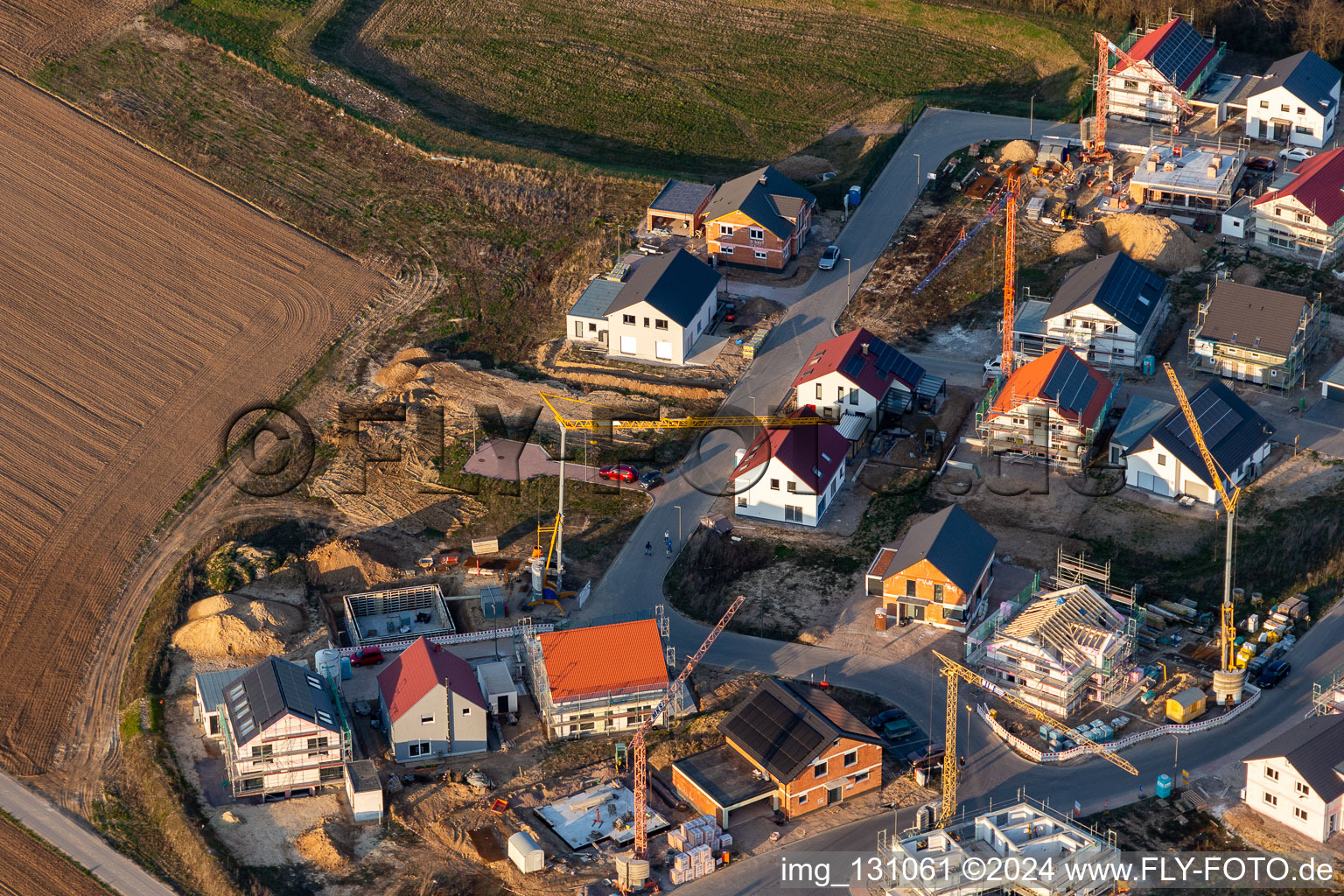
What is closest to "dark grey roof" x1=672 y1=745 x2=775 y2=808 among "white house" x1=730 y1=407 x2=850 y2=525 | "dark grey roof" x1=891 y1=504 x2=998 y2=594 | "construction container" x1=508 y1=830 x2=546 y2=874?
"construction container" x1=508 y1=830 x2=546 y2=874

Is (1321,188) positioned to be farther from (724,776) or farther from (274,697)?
(274,697)

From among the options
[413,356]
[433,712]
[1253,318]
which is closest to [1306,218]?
[1253,318]

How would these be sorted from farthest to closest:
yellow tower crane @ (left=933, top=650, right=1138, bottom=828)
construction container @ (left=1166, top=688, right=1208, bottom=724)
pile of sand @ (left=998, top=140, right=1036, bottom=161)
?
A: 1. pile of sand @ (left=998, top=140, right=1036, bottom=161)
2. construction container @ (left=1166, top=688, right=1208, bottom=724)
3. yellow tower crane @ (left=933, top=650, right=1138, bottom=828)

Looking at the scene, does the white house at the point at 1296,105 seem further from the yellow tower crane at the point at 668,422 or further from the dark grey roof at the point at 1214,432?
the yellow tower crane at the point at 668,422

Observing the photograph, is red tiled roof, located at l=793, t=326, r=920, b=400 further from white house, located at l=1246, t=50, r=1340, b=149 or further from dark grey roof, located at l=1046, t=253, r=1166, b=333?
white house, located at l=1246, t=50, r=1340, b=149

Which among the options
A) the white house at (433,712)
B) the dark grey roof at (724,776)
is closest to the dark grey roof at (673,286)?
the white house at (433,712)

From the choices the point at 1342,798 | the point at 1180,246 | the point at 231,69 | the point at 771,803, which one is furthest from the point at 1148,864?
the point at 231,69
